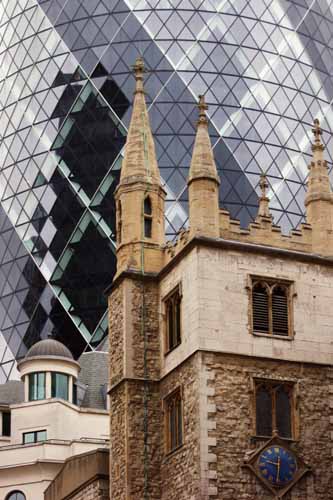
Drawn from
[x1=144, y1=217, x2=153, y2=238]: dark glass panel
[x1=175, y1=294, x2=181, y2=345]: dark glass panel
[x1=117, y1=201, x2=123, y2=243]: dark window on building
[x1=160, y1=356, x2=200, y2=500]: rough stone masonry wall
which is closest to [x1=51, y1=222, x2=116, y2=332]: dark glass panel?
[x1=117, y1=201, x2=123, y2=243]: dark window on building

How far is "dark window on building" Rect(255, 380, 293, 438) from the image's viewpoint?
31516 mm

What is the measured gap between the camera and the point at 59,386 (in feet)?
160

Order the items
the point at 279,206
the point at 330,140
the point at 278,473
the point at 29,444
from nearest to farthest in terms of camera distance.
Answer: the point at 278,473
the point at 29,444
the point at 279,206
the point at 330,140

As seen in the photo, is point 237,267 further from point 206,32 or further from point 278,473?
point 206,32

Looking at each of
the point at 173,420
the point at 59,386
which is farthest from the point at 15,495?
the point at 173,420

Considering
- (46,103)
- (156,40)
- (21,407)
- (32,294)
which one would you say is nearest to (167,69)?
(156,40)

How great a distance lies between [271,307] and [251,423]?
2.91 meters

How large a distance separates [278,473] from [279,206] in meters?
26.3

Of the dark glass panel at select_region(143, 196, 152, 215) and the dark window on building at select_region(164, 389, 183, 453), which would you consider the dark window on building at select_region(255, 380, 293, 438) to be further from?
the dark glass panel at select_region(143, 196, 152, 215)

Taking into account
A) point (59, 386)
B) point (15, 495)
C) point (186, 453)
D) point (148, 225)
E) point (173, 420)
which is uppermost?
point (148, 225)

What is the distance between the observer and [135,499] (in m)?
31.7

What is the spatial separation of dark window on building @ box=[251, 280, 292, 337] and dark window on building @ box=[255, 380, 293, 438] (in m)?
1.30

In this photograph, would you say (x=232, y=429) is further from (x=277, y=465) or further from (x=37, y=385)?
(x=37, y=385)

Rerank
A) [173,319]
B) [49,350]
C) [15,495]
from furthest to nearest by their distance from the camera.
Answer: [49,350], [15,495], [173,319]
